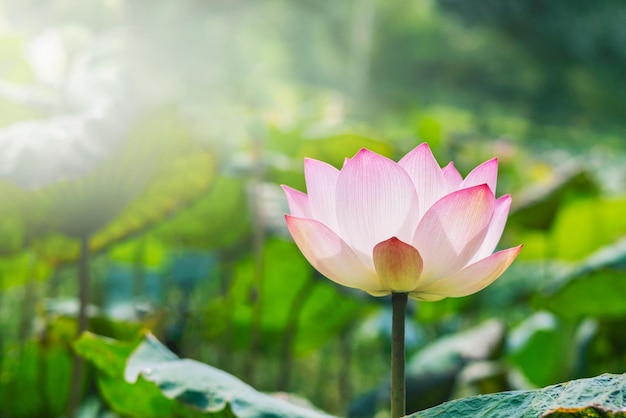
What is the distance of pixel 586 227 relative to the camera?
1.65 meters

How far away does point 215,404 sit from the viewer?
1.44 feet

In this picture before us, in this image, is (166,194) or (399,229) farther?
(166,194)

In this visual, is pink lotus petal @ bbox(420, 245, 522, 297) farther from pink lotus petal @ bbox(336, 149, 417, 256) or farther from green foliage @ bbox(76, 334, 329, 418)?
green foliage @ bbox(76, 334, 329, 418)

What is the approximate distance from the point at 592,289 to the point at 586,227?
2.41 ft

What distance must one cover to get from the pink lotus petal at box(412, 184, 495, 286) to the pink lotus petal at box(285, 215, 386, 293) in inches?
1.2

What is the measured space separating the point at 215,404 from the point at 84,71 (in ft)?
1.91

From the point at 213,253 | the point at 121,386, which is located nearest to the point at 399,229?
the point at 121,386

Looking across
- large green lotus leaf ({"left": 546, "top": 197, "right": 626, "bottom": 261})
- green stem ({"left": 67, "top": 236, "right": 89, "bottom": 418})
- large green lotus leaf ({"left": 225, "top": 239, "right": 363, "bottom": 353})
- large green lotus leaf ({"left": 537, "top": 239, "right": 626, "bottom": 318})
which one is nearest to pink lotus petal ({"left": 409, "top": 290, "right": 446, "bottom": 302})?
green stem ({"left": 67, "top": 236, "right": 89, "bottom": 418})

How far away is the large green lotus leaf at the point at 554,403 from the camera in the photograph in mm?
308

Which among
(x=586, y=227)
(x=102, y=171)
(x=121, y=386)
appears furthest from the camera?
(x=586, y=227)

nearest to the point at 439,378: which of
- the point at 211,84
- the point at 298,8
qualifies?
the point at 211,84

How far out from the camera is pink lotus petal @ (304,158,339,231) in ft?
1.24

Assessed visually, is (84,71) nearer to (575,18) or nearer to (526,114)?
(575,18)

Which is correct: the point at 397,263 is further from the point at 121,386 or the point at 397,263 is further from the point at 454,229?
the point at 121,386
